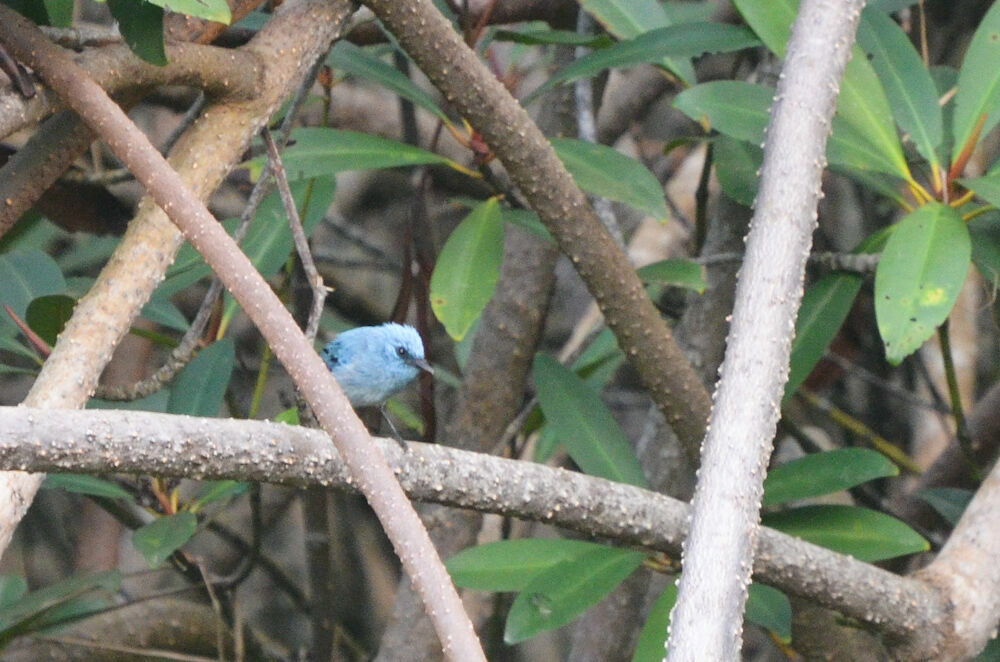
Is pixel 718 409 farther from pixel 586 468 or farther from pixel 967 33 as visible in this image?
pixel 967 33

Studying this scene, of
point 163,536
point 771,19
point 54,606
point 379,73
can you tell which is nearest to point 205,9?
Result: point 379,73

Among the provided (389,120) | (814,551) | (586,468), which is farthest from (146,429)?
(389,120)

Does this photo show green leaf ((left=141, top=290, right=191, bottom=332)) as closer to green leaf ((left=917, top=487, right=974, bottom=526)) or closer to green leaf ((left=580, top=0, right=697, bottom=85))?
green leaf ((left=580, top=0, right=697, bottom=85))

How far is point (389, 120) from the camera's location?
4.23 metres

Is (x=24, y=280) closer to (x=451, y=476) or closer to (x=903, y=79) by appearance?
(x=451, y=476)

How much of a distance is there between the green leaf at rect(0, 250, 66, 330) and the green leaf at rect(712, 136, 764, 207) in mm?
1428

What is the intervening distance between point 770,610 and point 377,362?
0.93 metres

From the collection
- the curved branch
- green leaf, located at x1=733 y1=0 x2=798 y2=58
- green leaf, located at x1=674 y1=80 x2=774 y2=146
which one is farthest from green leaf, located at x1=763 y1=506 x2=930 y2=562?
the curved branch

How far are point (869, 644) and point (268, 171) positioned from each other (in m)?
1.75

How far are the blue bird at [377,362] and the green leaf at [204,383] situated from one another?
217mm

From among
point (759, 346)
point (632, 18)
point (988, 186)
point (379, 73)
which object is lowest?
point (759, 346)

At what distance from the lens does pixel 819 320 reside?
237 cm

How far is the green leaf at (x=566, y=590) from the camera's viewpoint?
6.61 feet

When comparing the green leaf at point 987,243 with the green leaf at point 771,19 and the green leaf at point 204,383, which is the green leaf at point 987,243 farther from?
the green leaf at point 204,383
